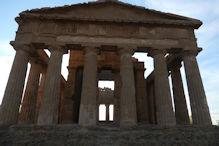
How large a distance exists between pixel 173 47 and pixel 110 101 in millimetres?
22078

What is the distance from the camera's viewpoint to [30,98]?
16.4 meters

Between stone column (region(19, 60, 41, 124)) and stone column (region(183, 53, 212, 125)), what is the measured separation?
14.8 m

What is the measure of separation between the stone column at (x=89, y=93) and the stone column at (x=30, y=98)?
6.45 m

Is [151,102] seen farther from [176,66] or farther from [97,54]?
[97,54]

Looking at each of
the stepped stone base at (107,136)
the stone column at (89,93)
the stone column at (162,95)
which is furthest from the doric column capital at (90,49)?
the stepped stone base at (107,136)

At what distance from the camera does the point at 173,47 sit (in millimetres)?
15438

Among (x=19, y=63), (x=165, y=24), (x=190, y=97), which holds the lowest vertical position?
(x=190, y=97)

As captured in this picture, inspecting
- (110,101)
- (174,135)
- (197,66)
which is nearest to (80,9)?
(197,66)

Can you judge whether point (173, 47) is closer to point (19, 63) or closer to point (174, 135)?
point (174, 135)

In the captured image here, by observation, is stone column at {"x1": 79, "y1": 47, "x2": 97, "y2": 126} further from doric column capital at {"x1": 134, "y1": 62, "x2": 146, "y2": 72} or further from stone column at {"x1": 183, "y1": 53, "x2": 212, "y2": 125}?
stone column at {"x1": 183, "y1": 53, "x2": 212, "y2": 125}

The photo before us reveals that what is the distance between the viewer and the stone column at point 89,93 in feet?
40.7

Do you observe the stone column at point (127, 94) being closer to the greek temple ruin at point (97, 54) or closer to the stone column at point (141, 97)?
the greek temple ruin at point (97, 54)

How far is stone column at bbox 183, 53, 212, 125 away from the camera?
13.1 m

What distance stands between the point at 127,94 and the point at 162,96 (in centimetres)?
294
